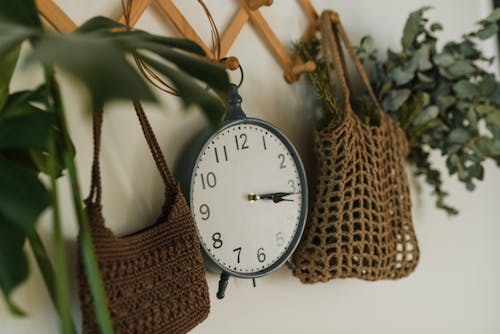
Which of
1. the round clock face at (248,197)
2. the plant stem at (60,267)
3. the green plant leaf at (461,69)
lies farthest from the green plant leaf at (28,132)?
the green plant leaf at (461,69)

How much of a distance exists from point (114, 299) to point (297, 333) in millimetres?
469

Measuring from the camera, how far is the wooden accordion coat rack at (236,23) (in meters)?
0.70

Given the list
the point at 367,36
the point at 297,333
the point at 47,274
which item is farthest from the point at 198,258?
the point at 367,36

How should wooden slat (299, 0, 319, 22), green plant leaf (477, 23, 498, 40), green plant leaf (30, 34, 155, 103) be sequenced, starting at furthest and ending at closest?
green plant leaf (477, 23, 498, 40) → wooden slat (299, 0, 319, 22) → green plant leaf (30, 34, 155, 103)

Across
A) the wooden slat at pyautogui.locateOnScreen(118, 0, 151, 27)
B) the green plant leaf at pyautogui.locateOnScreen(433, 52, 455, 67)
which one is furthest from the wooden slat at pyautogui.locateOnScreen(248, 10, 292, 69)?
the green plant leaf at pyautogui.locateOnScreen(433, 52, 455, 67)

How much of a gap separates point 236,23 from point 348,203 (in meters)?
0.36

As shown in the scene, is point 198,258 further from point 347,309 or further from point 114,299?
point 347,309

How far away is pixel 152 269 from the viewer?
702mm

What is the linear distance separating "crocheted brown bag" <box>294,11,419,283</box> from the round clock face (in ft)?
0.17

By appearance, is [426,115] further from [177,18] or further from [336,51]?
[177,18]

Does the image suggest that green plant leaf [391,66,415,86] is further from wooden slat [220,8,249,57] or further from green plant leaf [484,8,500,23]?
wooden slat [220,8,249,57]

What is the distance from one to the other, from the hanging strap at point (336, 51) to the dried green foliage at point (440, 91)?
0.05 metres

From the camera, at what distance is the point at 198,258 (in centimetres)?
76

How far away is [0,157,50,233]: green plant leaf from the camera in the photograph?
43 cm
